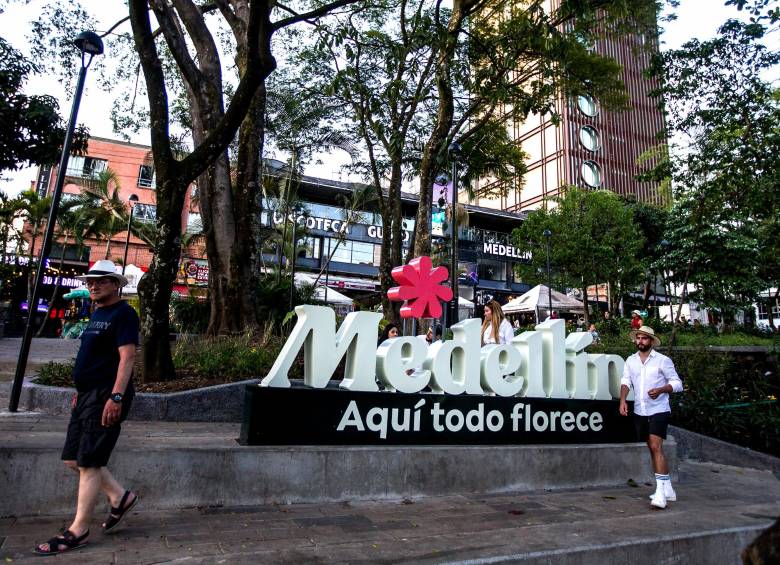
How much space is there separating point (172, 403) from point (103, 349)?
344cm

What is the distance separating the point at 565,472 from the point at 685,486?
170 cm

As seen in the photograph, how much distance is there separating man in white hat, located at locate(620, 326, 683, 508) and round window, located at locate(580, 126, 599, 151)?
48.7 meters

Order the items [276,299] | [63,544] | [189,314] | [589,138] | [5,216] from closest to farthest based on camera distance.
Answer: [63,544], [189,314], [276,299], [5,216], [589,138]

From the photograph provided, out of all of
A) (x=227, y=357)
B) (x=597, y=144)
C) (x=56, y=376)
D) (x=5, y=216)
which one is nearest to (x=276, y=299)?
(x=227, y=357)

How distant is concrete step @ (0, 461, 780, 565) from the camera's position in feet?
10.8

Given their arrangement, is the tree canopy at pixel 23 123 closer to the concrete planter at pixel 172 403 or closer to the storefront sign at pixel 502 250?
the concrete planter at pixel 172 403

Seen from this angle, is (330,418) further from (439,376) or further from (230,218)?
(230,218)

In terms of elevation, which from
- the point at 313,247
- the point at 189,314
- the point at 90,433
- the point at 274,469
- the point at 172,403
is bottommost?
the point at 274,469

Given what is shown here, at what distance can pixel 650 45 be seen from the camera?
1212 centimetres

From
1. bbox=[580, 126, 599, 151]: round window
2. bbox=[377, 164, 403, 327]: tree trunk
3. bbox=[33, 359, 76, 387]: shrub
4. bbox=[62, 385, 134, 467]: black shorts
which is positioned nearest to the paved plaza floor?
bbox=[62, 385, 134, 467]: black shorts

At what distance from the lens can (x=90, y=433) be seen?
3.37 meters

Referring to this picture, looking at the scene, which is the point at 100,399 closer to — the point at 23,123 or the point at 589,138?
the point at 23,123

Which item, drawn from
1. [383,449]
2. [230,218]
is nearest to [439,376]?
[383,449]

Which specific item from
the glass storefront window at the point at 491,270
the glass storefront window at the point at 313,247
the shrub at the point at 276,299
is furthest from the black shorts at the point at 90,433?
the glass storefront window at the point at 491,270
